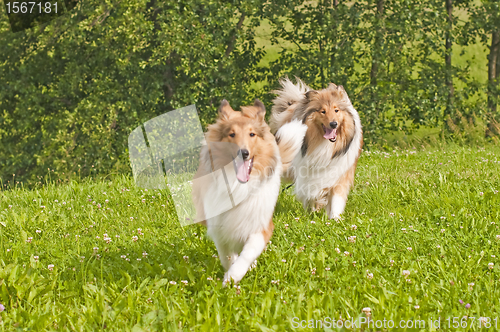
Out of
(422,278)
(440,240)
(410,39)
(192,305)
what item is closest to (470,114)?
(410,39)

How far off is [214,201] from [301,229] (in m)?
1.21

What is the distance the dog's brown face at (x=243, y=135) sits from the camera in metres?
3.08

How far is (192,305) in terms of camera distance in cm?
286

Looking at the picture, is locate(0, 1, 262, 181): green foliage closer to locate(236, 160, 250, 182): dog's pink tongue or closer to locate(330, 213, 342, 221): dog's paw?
locate(330, 213, 342, 221): dog's paw

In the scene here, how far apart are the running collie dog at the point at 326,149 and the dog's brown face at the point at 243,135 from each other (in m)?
1.56

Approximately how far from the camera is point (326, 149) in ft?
16.2

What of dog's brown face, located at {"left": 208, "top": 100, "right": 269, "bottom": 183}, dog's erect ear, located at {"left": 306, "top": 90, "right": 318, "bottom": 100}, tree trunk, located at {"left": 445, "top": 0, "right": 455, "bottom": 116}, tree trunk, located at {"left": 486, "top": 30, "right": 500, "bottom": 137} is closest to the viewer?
dog's brown face, located at {"left": 208, "top": 100, "right": 269, "bottom": 183}

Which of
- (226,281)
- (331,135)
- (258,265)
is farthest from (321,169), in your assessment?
(226,281)

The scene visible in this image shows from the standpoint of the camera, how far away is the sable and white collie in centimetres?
311

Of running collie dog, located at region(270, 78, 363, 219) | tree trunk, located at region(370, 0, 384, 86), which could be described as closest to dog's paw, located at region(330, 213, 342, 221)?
running collie dog, located at region(270, 78, 363, 219)

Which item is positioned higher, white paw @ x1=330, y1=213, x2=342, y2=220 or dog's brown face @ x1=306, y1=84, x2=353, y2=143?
dog's brown face @ x1=306, y1=84, x2=353, y2=143

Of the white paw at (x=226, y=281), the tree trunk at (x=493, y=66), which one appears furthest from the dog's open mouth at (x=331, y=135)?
the tree trunk at (x=493, y=66)

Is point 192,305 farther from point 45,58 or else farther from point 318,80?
point 45,58

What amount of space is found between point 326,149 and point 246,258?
2161 mm
